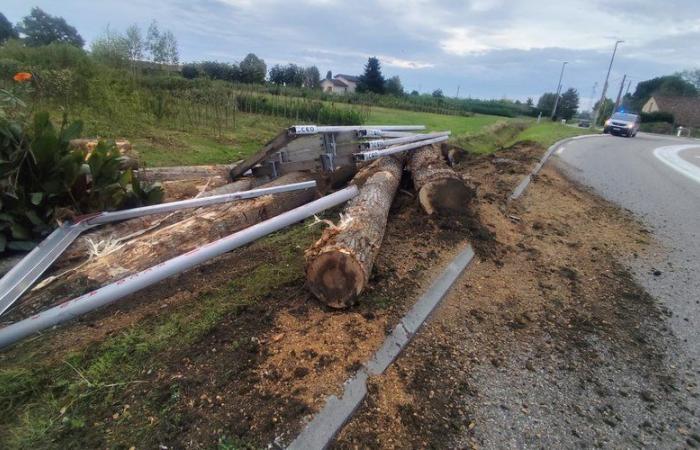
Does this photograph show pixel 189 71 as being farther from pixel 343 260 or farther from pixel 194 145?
pixel 343 260

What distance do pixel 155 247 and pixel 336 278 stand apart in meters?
1.61

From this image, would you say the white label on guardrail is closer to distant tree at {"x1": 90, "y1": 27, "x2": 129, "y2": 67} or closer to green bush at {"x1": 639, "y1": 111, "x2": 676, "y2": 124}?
distant tree at {"x1": 90, "y1": 27, "x2": 129, "y2": 67}

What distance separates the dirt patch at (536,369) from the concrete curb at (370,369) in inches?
2.4

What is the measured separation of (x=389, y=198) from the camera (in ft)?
15.4

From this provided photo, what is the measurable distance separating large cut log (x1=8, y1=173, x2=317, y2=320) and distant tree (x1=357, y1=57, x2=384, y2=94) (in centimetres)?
5071

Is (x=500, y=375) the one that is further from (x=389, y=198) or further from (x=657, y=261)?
(x=657, y=261)

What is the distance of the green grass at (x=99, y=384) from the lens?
1876 millimetres

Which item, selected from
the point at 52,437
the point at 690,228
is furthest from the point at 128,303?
the point at 690,228

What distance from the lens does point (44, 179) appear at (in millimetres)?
3627

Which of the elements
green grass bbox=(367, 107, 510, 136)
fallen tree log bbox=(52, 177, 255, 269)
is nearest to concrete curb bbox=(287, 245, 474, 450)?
fallen tree log bbox=(52, 177, 255, 269)

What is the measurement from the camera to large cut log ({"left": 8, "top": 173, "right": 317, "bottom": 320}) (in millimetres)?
2791

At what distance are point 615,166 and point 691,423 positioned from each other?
35.2ft

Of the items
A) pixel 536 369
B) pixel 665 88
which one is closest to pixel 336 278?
pixel 536 369

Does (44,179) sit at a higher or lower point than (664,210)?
higher
